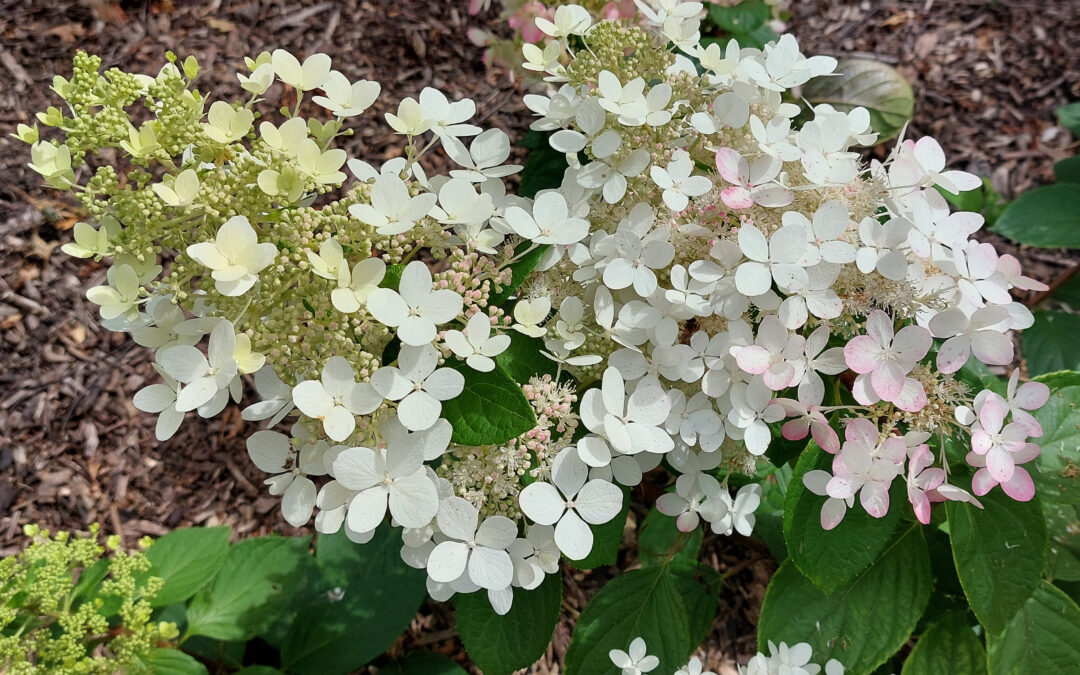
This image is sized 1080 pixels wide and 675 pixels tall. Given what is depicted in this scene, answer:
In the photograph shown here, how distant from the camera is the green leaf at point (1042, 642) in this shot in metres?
1.11

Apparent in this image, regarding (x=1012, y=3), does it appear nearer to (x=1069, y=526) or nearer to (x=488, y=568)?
(x=1069, y=526)

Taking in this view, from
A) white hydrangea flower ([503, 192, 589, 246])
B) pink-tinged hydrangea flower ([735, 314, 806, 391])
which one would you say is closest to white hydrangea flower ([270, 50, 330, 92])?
white hydrangea flower ([503, 192, 589, 246])

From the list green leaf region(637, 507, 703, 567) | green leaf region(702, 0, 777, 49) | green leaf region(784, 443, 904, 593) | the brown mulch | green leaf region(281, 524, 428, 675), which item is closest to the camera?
green leaf region(784, 443, 904, 593)

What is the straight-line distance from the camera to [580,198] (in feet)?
3.09

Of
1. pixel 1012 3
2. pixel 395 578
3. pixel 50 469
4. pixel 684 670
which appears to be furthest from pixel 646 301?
pixel 1012 3


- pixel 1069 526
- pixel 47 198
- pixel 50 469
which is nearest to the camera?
pixel 1069 526

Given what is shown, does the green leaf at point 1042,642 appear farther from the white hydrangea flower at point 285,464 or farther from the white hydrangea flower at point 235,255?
the white hydrangea flower at point 235,255

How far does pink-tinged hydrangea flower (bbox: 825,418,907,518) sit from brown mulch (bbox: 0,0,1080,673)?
0.65m

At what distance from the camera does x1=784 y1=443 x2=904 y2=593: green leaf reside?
0.93 metres

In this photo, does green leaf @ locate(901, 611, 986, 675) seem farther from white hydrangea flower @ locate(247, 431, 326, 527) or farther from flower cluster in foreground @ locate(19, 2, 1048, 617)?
white hydrangea flower @ locate(247, 431, 326, 527)

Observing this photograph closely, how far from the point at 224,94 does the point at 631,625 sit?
6.43ft

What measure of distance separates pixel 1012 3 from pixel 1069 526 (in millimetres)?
2240

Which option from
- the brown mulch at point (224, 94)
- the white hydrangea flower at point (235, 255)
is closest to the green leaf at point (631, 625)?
the brown mulch at point (224, 94)

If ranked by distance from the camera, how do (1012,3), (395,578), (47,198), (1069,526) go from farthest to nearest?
1. (1012,3)
2. (47,198)
3. (395,578)
4. (1069,526)
